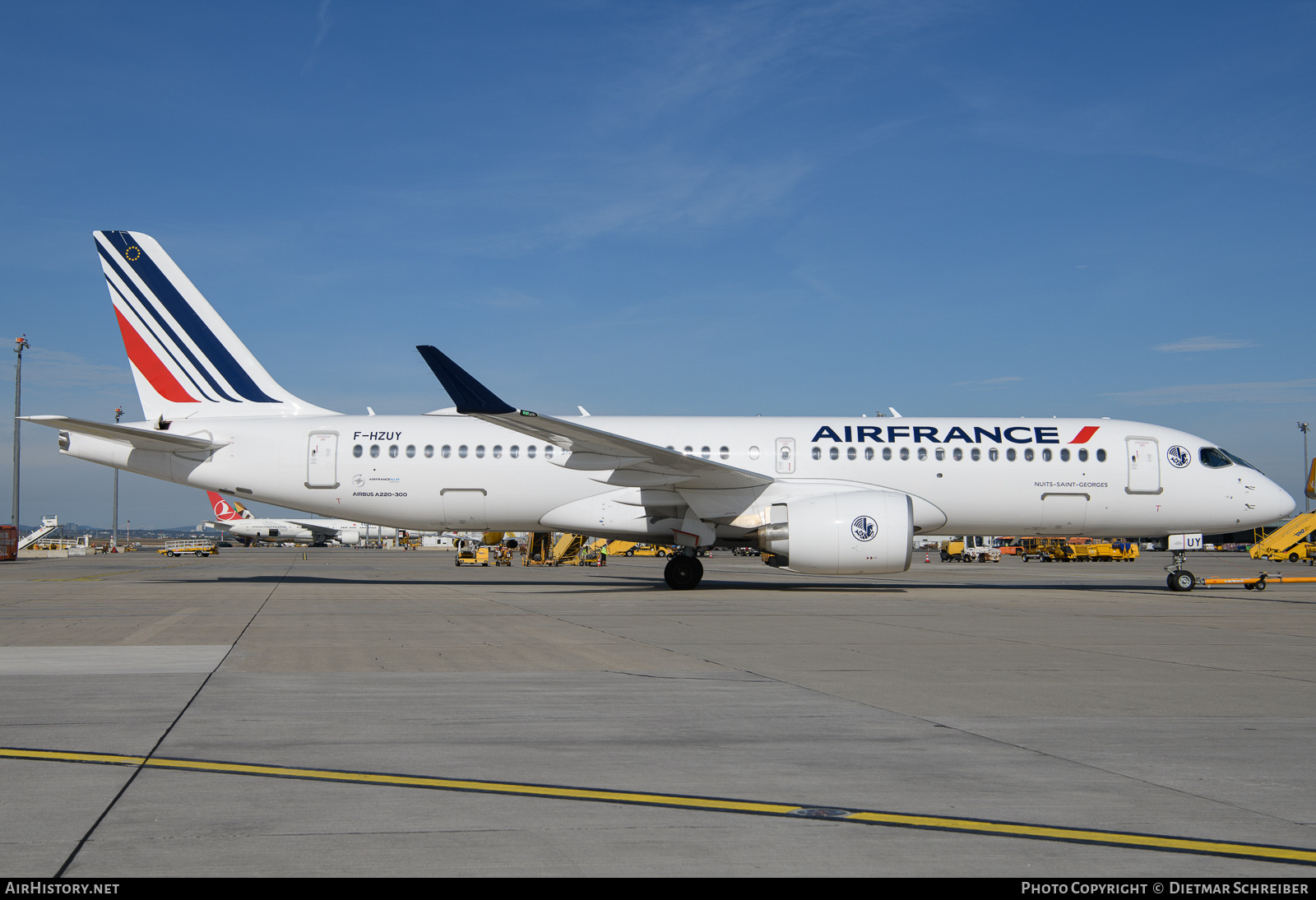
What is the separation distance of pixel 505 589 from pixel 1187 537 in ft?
52.4

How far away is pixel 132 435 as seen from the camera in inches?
824

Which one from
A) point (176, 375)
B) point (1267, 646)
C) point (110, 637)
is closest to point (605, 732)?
point (110, 637)

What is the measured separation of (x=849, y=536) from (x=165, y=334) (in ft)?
53.4

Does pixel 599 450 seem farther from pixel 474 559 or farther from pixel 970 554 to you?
pixel 970 554

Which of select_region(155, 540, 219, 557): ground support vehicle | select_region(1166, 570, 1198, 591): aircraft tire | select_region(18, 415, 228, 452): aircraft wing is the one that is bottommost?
select_region(155, 540, 219, 557): ground support vehicle

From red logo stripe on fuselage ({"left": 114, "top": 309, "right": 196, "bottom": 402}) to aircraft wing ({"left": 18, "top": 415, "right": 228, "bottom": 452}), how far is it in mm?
1510

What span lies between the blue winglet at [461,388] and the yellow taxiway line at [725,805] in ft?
42.4

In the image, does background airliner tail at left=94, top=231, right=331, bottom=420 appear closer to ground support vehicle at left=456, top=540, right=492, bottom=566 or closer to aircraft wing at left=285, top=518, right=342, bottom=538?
ground support vehicle at left=456, top=540, right=492, bottom=566

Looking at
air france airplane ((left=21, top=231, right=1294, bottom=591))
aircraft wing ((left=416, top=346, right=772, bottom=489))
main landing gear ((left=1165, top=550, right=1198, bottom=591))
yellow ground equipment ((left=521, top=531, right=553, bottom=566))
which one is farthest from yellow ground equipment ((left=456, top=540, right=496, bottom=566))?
main landing gear ((left=1165, top=550, right=1198, bottom=591))

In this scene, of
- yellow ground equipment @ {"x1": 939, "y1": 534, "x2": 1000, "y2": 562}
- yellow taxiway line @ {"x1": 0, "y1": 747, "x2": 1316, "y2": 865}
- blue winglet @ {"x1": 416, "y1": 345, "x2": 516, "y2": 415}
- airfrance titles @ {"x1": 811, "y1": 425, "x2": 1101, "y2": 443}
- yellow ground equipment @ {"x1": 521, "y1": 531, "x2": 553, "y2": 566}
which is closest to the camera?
yellow taxiway line @ {"x1": 0, "y1": 747, "x2": 1316, "y2": 865}

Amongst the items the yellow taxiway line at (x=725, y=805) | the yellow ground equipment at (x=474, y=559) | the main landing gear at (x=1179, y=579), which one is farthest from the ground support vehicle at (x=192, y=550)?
the yellow taxiway line at (x=725, y=805)

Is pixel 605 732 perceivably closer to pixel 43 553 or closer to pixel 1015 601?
pixel 1015 601

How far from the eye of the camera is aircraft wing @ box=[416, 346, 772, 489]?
60.6 ft

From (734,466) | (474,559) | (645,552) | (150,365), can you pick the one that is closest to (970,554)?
(645,552)
